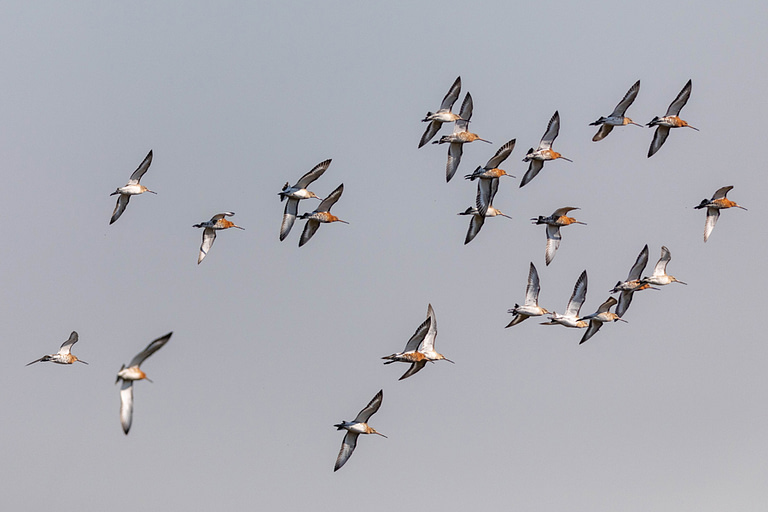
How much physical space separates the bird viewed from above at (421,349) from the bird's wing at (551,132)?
915 cm

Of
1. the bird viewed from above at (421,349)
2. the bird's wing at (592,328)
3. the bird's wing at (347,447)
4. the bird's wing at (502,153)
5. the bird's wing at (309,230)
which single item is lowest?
the bird's wing at (347,447)

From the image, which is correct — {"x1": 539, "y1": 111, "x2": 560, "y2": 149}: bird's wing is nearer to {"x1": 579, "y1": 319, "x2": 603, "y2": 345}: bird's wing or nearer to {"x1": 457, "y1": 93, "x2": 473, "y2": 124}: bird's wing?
{"x1": 457, "y1": 93, "x2": 473, "y2": 124}: bird's wing

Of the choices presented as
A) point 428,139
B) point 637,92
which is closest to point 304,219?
point 428,139

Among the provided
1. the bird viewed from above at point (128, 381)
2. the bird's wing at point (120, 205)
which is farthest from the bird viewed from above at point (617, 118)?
the bird viewed from above at point (128, 381)

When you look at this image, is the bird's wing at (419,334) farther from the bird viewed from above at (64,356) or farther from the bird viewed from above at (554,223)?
the bird viewed from above at (64,356)

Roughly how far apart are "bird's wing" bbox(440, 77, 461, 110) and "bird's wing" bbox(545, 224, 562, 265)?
22.5ft

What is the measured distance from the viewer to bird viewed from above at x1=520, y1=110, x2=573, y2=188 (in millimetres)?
56219

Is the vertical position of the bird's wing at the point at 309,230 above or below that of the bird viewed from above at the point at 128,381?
above

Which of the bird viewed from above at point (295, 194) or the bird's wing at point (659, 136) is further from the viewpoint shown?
the bird's wing at point (659, 136)

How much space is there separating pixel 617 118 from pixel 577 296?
7327mm

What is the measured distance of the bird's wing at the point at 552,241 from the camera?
2244 inches

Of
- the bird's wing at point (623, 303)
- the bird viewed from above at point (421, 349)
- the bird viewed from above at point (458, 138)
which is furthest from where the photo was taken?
the bird's wing at point (623, 303)

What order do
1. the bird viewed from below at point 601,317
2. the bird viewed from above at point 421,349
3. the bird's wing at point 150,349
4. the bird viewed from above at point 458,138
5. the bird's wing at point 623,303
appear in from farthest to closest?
the bird's wing at point 623,303 < the bird viewed from below at point 601,317 < the bird viewed from above at point 458,138 < the bird viewed from above at point 421,349 < the bird's wing at point 150,349

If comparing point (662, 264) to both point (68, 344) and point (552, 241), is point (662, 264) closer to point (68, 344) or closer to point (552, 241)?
point (552, 241)
